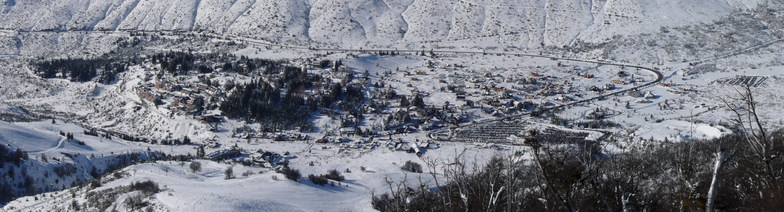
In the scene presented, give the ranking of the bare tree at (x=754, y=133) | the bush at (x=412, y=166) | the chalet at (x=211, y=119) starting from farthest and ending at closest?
the chalet at (x=211, y=119), the bush at (x=412, y=166), the bare tree at (x=754, y=133)

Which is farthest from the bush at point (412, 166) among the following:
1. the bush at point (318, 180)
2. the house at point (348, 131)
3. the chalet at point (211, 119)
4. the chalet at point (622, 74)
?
the chalet at point (622, 74)

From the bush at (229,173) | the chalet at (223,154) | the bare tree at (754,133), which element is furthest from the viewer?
the chalet at (223,154)

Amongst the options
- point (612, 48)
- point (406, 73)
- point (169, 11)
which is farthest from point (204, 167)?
point (169, 11)

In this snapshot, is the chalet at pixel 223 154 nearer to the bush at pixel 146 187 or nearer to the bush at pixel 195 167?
the bush at pixel 195 167

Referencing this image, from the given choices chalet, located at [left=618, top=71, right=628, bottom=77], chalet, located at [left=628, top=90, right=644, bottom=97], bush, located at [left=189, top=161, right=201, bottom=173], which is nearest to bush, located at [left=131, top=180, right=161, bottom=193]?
bush, located at [left=189, top=161, right=201, bottom=173]

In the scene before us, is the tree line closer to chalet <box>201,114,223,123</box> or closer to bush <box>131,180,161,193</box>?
bush <box>131,180,161,193</box>

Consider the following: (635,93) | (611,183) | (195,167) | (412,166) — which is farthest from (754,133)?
(635,93)
